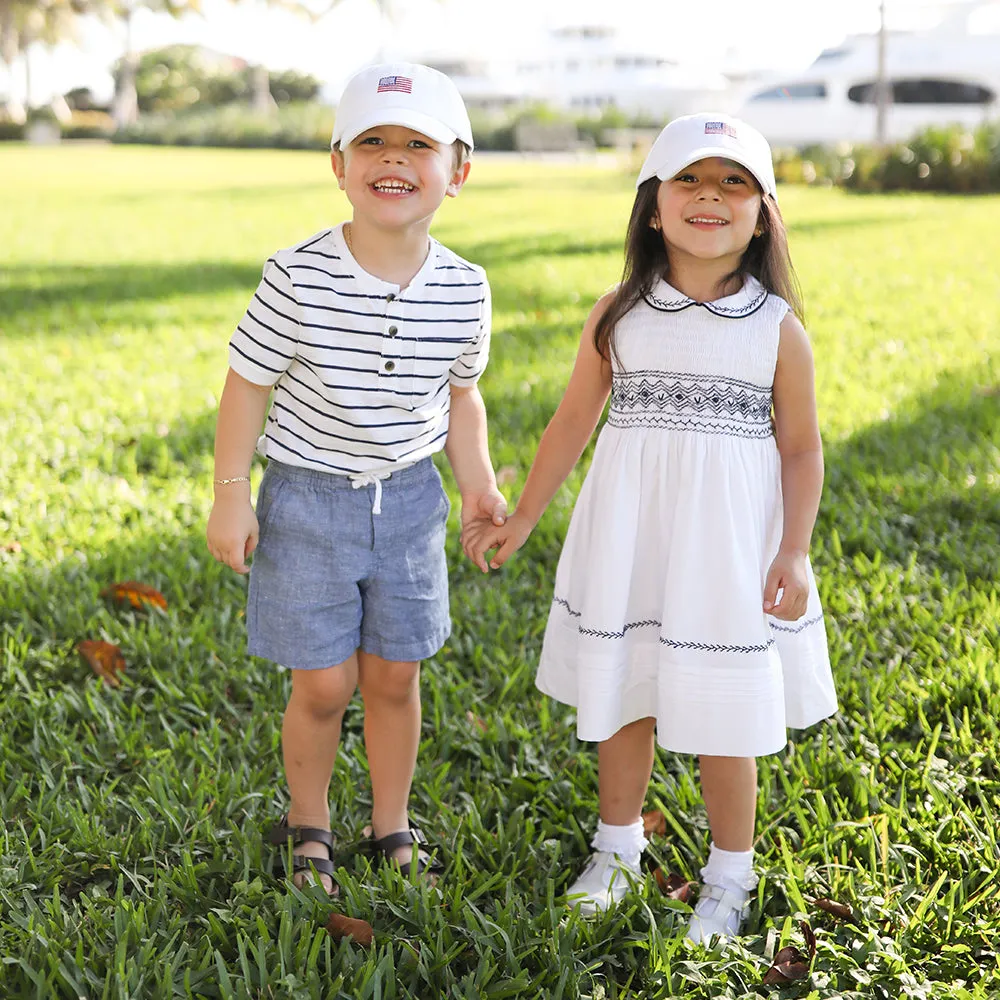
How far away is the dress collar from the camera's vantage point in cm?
198

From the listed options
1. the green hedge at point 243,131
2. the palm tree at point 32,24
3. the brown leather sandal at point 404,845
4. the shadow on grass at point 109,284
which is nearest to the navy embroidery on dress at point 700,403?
the brown leather sandal at point 404,845

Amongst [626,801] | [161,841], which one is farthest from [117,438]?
[626,801]

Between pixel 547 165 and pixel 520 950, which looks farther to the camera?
pixel 547 165

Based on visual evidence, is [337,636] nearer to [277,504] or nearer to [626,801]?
[277,504]

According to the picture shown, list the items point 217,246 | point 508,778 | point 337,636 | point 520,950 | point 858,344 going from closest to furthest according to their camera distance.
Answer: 1. point 520,950
2. point 337,636
3. point 508,778
4. point 858,344
5. point 217,246

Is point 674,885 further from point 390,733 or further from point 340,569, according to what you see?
point 340,569

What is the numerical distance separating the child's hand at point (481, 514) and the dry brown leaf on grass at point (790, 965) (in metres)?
0.84

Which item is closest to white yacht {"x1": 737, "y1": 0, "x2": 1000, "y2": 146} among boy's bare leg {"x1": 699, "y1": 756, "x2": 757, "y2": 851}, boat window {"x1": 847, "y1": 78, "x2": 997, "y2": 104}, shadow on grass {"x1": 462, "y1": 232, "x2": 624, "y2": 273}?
boat window {"x1": 847, "y1": 78, "x2": 997, "y2": 104}

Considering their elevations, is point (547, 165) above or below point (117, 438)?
above

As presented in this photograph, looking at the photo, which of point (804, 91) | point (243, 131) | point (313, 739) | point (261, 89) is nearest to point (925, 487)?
point (313, 739)

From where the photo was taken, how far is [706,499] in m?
1.98

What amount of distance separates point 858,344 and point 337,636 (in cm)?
472

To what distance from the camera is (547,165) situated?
2664 cm

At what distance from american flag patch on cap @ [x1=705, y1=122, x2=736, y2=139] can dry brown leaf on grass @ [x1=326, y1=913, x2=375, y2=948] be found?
1412mm
